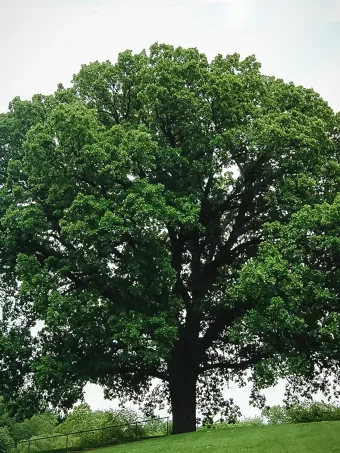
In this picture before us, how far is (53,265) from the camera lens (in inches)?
990

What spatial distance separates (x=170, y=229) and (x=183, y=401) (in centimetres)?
820

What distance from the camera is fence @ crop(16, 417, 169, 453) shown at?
29.8 metres

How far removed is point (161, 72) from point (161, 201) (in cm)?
638

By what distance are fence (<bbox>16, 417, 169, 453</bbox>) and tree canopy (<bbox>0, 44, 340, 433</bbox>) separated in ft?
9.68


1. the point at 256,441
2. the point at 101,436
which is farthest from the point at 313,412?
the point at 101,436

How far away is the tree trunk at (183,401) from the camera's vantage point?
2634 centimetres

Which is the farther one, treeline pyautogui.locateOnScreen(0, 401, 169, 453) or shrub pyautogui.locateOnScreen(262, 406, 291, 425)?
shrub pyautogui.locateOnScreen(262, 406, 291, 425)

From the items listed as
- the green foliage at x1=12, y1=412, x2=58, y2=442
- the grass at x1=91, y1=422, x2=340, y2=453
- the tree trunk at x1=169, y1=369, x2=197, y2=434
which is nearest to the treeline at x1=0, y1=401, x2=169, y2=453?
the green foliage at x1=12, y1=412, x2=58, y2=442

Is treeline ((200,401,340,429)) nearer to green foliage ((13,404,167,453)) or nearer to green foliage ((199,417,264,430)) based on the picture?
green foliage ((199,417,264,430))

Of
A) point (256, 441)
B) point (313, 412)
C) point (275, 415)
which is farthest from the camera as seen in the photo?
point (275, 415)

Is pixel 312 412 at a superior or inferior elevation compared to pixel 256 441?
superior

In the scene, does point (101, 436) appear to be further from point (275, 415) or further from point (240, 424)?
point (275, 415)

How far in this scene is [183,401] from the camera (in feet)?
86.7

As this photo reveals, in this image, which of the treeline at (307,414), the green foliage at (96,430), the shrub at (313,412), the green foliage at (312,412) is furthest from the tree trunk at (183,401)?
the shrub at (313,412)
